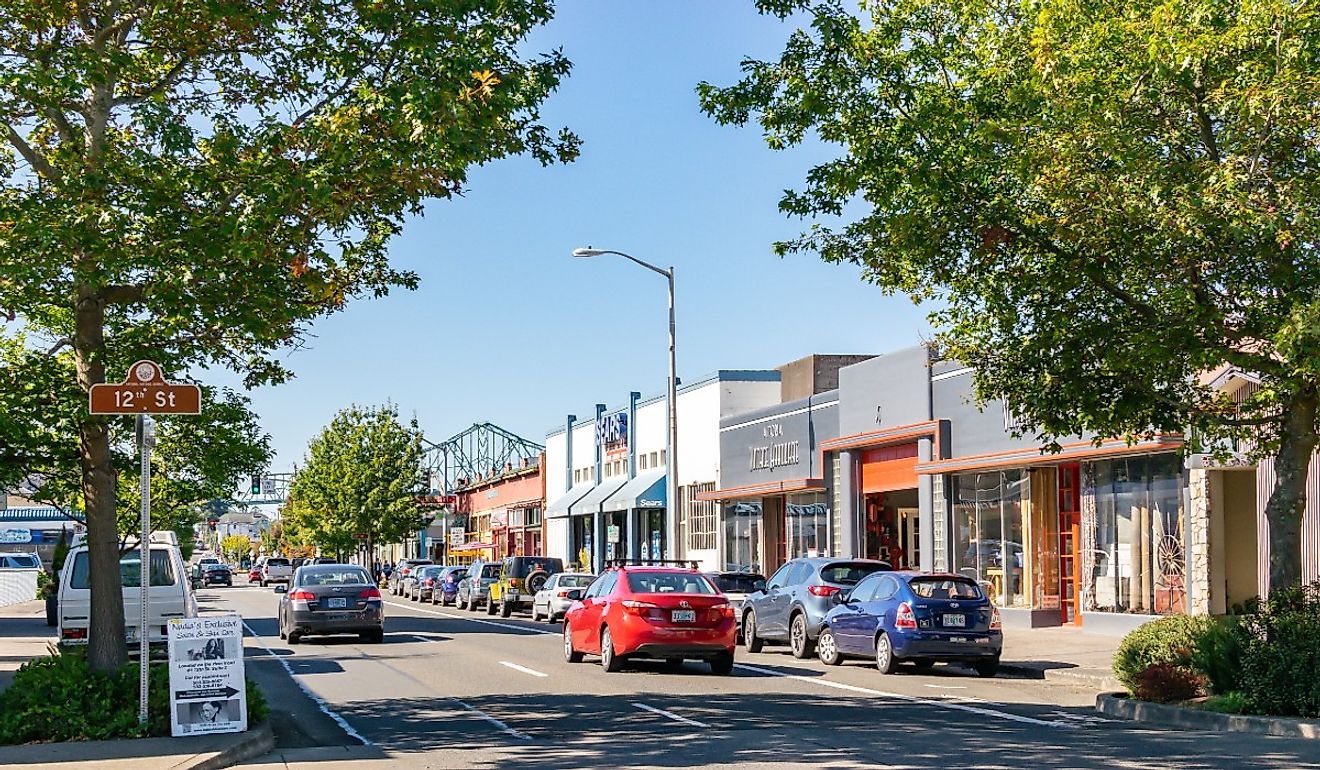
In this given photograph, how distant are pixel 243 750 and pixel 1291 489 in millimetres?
10772

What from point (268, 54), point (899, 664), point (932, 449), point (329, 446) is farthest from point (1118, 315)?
point (329, 446)

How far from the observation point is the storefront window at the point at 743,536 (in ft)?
148

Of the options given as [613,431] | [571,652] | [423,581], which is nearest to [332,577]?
[571,652]

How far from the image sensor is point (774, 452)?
141 feet

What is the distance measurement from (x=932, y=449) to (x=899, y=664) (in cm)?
1111

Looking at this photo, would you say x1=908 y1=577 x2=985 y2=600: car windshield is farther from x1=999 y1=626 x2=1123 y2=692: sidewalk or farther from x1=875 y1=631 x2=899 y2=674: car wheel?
x1=999 y1=626 x2=1123 y2=692: sidewalk

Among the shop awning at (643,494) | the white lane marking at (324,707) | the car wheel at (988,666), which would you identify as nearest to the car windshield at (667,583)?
the car wheel at (988,666)

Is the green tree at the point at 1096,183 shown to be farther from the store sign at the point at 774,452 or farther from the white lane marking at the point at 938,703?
the store sign at the point at 774,452

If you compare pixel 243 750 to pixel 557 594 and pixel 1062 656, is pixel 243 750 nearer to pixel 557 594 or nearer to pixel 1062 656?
pixel 1062 656

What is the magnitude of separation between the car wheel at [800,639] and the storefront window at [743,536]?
18.2 meters

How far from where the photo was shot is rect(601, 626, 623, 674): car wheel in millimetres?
22234

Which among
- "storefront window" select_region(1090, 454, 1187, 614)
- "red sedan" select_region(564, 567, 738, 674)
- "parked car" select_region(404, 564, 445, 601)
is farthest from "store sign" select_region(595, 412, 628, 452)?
"red sedan" select_region(564, 567, 738, 674)

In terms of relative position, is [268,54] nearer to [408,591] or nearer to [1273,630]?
[1273,630]

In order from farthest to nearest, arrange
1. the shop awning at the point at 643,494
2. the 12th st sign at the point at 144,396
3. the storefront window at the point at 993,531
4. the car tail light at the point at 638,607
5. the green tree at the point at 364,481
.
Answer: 1. the green tree at the point at 364,481
2. the shop awning at the point at 643,494
3. the storefront window at the point at 993,531
4. the car tail light at the point at 638,607
5. the 12th st sign at the point at 144,396
